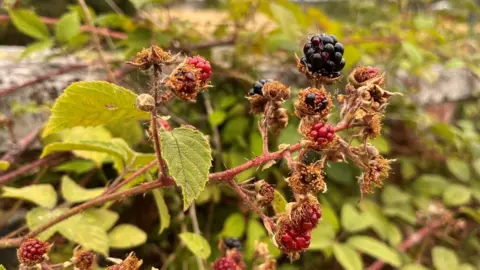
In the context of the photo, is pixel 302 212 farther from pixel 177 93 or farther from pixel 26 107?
pixel 26 107

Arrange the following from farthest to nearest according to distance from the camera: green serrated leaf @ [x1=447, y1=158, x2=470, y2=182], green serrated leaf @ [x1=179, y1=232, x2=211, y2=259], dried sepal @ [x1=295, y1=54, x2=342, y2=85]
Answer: green serrated leaf @ [x1=447, y1=158, x2=470, y2=182] → green serrated leaf @ [x1=179, y1=232, x2=211, y2=259] → dried sepal @ [x1=295, y1=54, x2=342, y2=85]

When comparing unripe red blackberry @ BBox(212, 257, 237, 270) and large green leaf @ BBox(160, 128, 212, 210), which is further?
unripe red blackberry @ BBox(212, 257, 237, 270)

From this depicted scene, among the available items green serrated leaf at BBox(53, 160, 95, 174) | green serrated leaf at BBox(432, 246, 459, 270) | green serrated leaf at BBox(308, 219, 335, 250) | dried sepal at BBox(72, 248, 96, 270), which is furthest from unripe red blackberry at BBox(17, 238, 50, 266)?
green serrated leaf at BBox(432, 246, 459, 270)

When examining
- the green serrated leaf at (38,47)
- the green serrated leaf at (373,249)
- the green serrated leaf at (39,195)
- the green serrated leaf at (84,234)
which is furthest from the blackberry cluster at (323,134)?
the green serrated leaf at (38,47)

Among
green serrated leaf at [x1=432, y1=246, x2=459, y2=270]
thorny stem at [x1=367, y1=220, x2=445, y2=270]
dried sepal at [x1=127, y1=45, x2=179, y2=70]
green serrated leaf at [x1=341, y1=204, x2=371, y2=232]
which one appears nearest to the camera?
dried sepal at [x1=127, y1=45, x2=179, y2=70]

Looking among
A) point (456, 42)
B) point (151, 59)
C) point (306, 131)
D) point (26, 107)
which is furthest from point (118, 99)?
point (456, 42)

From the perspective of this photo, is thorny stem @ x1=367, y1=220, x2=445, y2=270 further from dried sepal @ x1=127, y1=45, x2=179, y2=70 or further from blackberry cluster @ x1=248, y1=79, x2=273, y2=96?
dried sepal @ x1=127, y1=45, x2=179, y2=70
